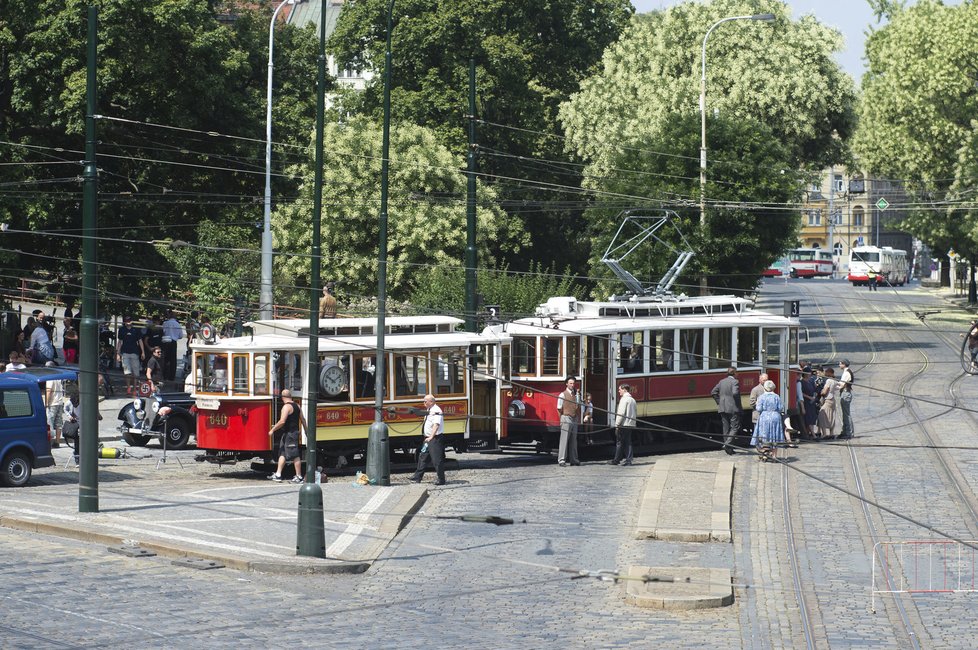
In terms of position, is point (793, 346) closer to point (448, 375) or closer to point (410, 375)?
point (448, 375)

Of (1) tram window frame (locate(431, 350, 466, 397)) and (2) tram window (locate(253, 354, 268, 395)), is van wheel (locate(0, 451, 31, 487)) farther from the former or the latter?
(1) tram window frame (locate(431, 350, 466, 397))

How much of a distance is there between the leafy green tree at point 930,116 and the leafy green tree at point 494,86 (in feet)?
51.0

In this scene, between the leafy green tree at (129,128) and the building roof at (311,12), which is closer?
the leafy green tree at (129,128)

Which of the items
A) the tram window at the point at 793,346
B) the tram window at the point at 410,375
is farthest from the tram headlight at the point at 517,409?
the tram window at the point at 793,346

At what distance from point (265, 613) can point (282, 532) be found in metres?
5.48

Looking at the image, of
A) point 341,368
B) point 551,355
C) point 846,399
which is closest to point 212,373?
point 341,368

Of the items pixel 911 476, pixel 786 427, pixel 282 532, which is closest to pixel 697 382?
pixel 786 427

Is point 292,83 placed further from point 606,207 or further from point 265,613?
point 265,613

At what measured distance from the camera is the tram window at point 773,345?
36.2 m

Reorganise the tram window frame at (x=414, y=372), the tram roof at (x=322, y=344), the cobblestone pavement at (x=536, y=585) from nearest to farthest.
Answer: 1. the cobblestone pavement at (x=536, y=585)
2. the tram roof at (x=322, y=344)
3. the tram window frame at (x=414, y=372)

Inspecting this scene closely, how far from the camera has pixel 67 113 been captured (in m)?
41.0

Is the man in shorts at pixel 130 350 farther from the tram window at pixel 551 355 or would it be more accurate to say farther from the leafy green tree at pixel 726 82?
the leafy green tree at pixel 726 82

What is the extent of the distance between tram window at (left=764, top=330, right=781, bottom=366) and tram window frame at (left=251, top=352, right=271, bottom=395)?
41.1ft

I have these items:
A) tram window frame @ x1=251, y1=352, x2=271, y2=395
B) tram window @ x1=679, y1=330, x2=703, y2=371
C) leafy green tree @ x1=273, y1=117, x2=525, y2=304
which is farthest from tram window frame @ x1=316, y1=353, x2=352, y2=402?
leafy green tree @ x1=273, y1=117, x2=525, y2=304
